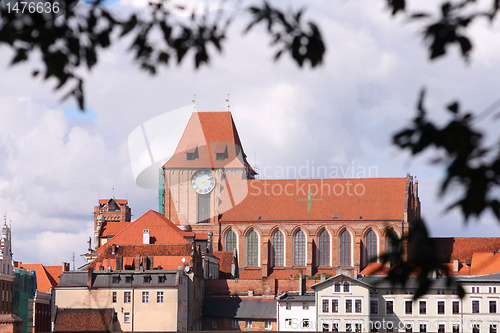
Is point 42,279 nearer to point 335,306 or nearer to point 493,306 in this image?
point 335,306

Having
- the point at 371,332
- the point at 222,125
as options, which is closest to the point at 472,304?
the point at 371,332

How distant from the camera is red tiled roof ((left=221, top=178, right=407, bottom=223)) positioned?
86.0m

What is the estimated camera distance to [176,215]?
293ft

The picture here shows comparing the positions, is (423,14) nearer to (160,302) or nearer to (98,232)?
(160,302)

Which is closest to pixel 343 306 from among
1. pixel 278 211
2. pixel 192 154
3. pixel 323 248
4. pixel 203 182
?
pixel 323 248

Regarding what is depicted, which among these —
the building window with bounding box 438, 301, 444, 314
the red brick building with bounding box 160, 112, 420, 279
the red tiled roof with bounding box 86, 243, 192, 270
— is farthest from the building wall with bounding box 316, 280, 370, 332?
the red tiled roof with bounding box 86, 243, 192, 270

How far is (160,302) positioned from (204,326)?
8410 millimetres

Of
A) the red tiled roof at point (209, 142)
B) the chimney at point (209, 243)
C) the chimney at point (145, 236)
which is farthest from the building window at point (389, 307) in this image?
the red tiled roof at point (209, 142)

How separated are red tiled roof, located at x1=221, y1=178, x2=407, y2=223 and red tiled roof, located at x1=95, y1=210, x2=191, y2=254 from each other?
6362mm

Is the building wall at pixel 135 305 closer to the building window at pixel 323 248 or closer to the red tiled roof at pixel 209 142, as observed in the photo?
the building window at pixel 323 248

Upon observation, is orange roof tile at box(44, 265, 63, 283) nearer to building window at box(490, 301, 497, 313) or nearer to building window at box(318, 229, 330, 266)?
building window at box(318, 229, 330, 266)

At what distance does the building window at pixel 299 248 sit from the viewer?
85875 mm

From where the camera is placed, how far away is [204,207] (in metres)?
89.4

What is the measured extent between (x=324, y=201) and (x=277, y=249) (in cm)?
663
